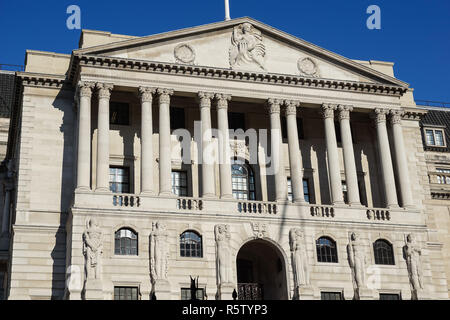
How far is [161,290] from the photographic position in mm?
46719

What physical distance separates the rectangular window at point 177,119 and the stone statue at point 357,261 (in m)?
15.2

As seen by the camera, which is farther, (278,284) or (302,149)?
(302,149)

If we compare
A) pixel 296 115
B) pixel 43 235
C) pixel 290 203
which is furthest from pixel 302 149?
pixel 43 235

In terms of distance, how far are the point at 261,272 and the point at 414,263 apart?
11.1 m

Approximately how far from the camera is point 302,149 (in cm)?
5866

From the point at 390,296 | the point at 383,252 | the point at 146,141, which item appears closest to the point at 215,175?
the point at 146,141

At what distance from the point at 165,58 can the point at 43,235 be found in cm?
1537

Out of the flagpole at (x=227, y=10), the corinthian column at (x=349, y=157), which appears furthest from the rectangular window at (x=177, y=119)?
the corinthian column at (x=349, y=157)

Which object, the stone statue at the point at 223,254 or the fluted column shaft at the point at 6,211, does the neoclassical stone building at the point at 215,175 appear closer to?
the stone statue at the point at 223,254

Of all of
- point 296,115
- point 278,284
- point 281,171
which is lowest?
point 278,284

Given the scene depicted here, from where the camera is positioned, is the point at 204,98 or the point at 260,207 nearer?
the point at 260,207

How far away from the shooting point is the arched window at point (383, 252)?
52.7 metres

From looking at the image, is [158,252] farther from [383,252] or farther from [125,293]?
[383,252]

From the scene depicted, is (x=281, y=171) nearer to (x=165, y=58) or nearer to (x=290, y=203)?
(x=290, y=203)
